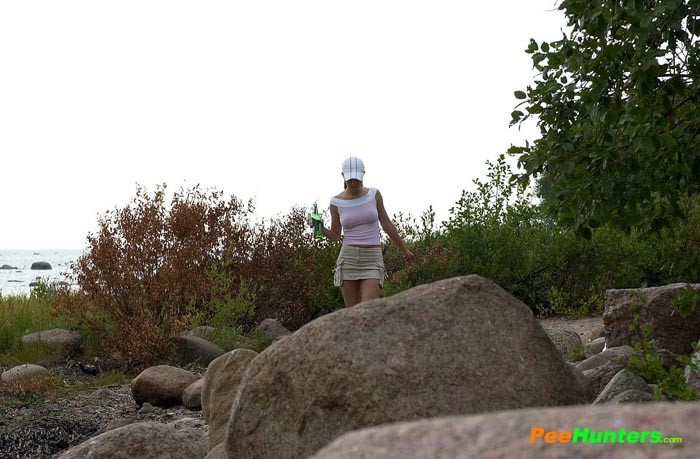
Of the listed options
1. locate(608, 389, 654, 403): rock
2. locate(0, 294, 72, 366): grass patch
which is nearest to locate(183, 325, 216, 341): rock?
locate(0, 294, 72, 366): grass patch

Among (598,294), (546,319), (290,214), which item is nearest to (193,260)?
(290,214)

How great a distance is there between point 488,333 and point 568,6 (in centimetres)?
229

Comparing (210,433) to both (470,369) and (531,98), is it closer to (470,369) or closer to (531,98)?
(470,369)

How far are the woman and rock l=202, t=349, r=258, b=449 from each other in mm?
1219

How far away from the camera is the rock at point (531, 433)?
181 cm

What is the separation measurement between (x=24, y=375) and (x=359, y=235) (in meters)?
4.74

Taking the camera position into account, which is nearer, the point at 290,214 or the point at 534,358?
the point at 534,358

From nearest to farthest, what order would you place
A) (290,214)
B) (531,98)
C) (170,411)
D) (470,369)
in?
(470,369) → (531,98) → (170,411) → (290,214)

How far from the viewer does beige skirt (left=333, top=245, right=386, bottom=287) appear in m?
7.27

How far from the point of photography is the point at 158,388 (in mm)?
8695

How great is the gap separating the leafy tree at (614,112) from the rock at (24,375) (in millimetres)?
6457

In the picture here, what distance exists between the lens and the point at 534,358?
4121mm

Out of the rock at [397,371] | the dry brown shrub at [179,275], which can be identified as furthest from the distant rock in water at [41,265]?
the rock at [397,371]

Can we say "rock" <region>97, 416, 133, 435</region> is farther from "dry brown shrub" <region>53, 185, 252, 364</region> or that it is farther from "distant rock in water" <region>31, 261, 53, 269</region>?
"distant rock in water" <region>31, 261, 53, 269</region>
